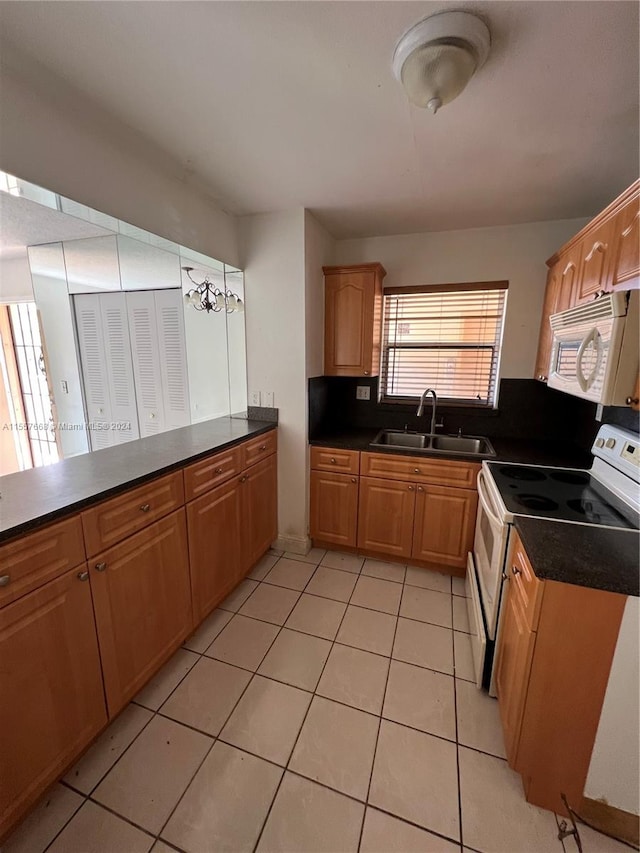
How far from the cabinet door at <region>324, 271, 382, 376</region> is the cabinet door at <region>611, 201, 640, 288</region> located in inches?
54.7

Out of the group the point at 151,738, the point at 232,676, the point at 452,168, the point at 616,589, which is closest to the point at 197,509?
the point at 232,676

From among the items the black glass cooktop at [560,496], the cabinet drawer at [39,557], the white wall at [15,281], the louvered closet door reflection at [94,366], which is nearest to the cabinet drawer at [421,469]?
the black glass cooktop at [560,496]

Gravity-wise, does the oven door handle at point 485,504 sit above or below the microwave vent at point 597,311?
below

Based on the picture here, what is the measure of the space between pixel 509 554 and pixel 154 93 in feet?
7.54

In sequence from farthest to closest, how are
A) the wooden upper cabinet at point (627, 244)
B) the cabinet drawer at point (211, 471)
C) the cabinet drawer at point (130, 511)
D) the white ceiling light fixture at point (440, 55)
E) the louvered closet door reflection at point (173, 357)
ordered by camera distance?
the louvered closet door reflection at point (173, 357)
the cabinet drawer at point (211, 471)
the wooden upper cabinet at point (627, 244)
the cabinet drawer at point (130, 511)
the white ceiling light fixture at point (440, 55)

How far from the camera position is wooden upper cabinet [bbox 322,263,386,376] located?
2564 mm

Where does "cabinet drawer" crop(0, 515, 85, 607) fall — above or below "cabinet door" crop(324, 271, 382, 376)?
below

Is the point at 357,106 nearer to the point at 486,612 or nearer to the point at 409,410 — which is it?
the point at 409,410

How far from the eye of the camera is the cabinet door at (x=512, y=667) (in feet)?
3.81

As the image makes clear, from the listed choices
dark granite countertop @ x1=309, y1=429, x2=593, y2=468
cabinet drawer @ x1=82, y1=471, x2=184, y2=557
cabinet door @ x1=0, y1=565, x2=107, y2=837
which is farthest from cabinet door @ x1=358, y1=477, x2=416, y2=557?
cabinet door @ x1=0, y1=565, x2=107, y2=837

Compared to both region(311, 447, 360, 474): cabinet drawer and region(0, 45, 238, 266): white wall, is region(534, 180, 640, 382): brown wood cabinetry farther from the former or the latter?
region(0, 45, 238, 266): white wall

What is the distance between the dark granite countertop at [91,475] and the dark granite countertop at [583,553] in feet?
4.97

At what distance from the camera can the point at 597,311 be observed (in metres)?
1.44

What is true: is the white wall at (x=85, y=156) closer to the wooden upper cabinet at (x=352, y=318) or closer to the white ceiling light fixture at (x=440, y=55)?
the white ceiling light fixture at (x=440, y=55)
